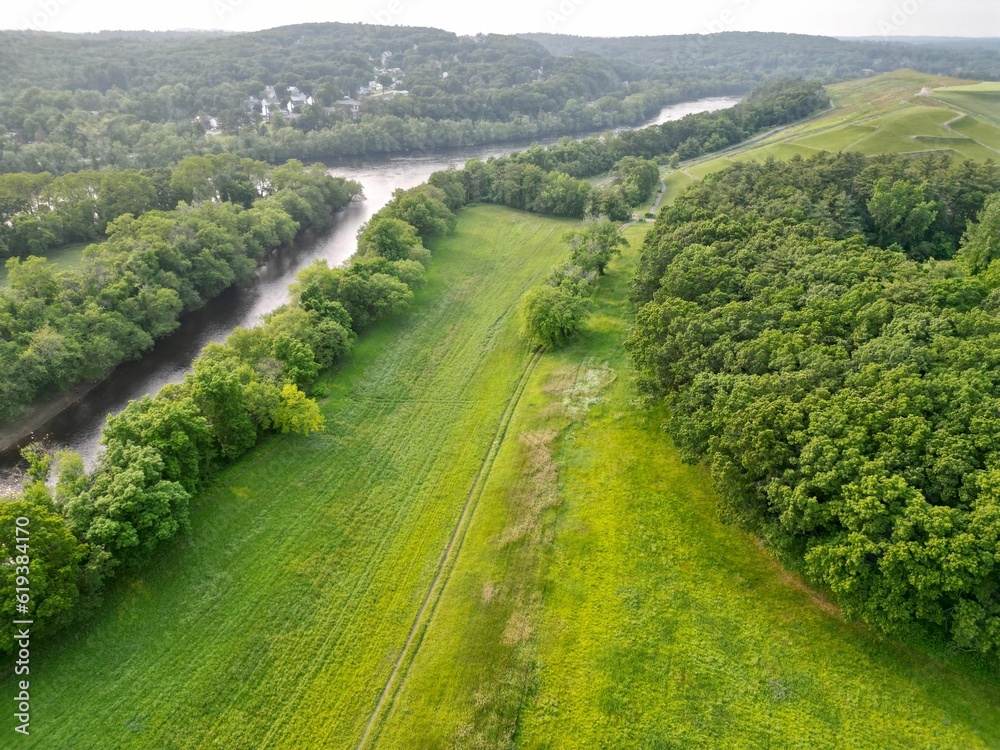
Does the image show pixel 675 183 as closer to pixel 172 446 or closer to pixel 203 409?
pixel 203 409

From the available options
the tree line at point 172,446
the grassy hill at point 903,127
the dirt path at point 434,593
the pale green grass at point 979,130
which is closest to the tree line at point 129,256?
the tree line at point 172,446

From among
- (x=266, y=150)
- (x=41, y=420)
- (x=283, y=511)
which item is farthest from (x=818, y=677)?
(x=266, y=150)

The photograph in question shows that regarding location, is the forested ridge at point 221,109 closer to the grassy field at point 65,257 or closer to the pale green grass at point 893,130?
the grassy field at point 65,257

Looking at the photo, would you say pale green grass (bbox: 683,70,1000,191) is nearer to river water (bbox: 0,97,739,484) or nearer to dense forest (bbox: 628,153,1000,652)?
dense forest (bbox: 628,153,1000,652)

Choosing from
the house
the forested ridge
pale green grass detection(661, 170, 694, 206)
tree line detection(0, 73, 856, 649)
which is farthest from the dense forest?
the house

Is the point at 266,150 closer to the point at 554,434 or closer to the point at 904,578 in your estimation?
the point at 554,434

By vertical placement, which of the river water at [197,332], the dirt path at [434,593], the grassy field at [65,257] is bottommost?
the dirt path at [434,593]

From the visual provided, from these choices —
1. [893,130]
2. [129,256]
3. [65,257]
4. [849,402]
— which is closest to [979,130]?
[893,130]
